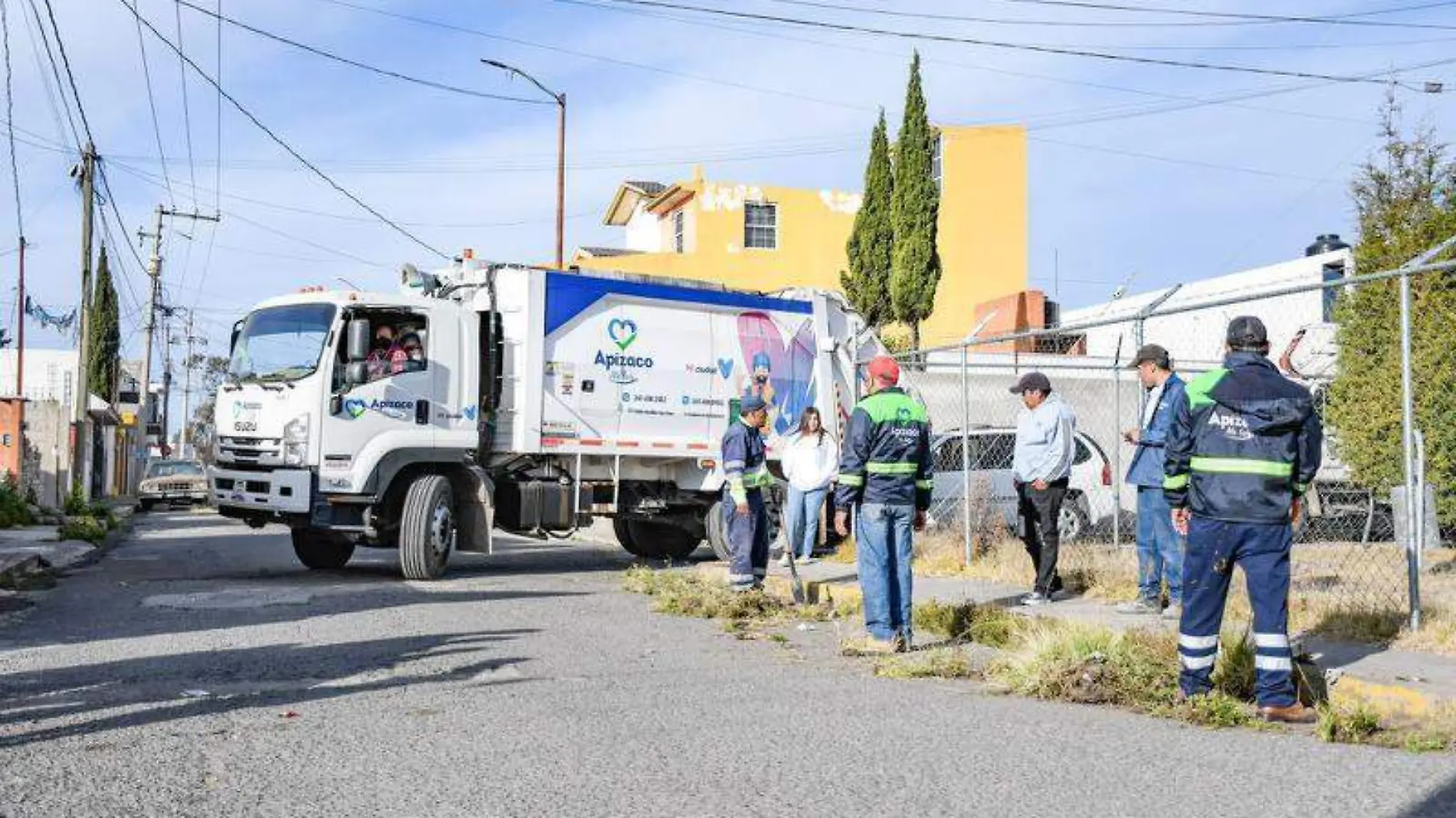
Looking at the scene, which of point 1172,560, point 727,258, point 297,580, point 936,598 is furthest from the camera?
point 727,258

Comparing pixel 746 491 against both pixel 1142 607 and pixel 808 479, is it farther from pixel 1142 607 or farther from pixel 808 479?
pixel 1142 607

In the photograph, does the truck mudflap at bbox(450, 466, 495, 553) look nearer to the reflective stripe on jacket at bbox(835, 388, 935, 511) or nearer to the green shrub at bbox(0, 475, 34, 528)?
the reflective stripe on jacket at bbox(835, 388, 935, 511)

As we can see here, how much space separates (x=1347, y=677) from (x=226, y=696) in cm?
558

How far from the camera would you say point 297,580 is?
12.9 m

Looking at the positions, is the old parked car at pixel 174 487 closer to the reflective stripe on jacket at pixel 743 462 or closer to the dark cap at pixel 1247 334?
the reflective stripe on jacket at pixel 743 462

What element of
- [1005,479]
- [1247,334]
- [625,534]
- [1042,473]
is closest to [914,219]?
[1005,479]

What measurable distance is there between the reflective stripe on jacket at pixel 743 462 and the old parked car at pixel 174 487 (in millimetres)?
26581

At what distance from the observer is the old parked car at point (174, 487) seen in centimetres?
3494

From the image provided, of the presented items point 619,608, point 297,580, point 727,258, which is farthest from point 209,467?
point 727,258

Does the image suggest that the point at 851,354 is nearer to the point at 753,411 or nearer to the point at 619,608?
the point at 753,411

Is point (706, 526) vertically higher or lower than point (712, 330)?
lower

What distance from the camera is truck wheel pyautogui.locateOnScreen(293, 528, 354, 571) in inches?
561

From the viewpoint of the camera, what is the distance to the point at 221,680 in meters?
7.06

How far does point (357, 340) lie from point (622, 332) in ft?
10.0
